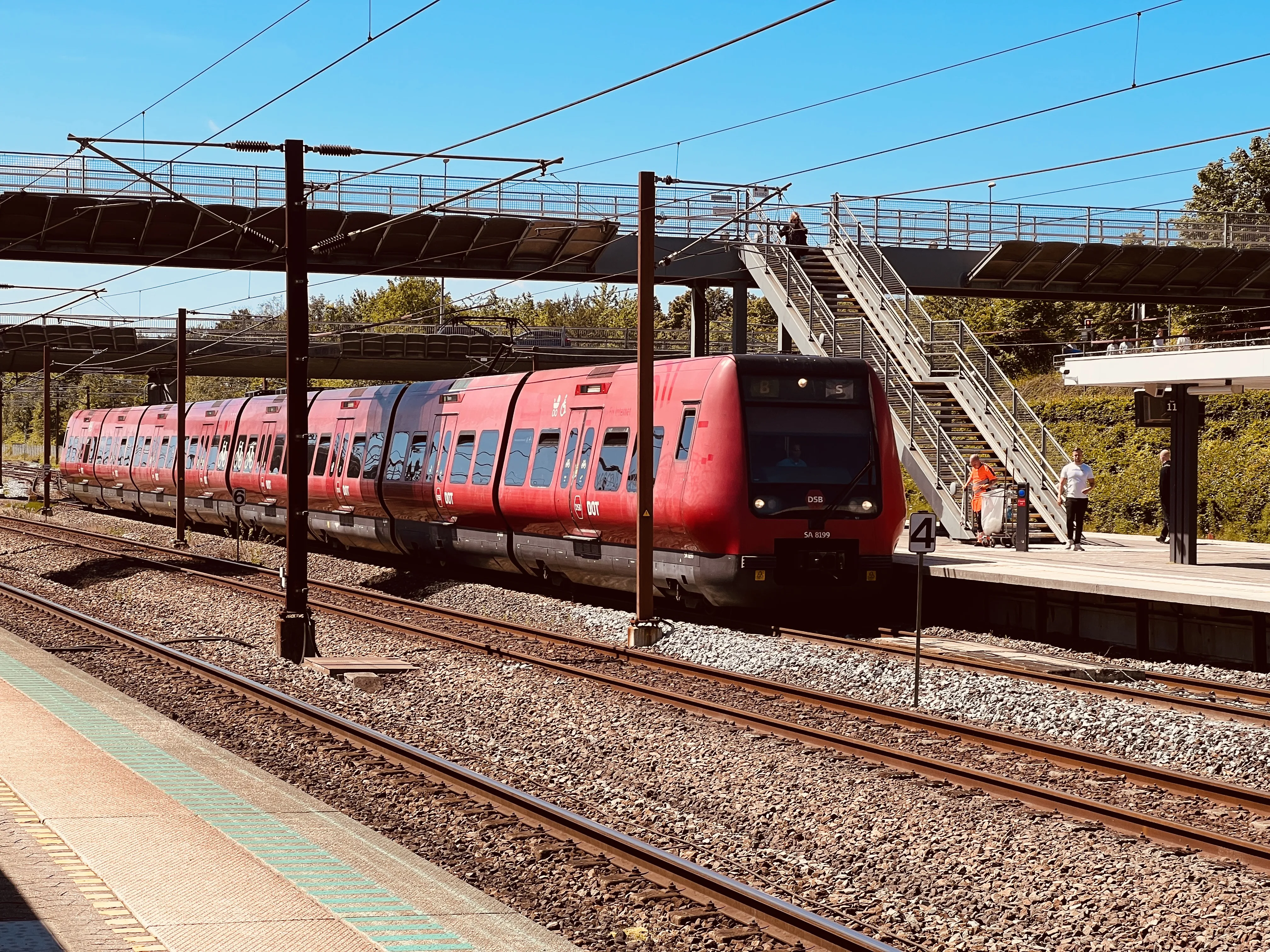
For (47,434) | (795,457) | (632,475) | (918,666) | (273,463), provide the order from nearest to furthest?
(918,666) < (795,457) < (632,475) < (273,463) < (47,434)

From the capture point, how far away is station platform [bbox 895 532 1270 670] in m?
16.0

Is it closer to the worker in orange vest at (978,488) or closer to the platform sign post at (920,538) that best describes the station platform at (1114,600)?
the worker in orange vest at (978,488)

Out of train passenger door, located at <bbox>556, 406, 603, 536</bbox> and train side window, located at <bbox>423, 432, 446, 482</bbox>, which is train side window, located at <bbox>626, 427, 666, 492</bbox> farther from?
train side window, located at <bbox>423, 432, 446, 482</bbox>

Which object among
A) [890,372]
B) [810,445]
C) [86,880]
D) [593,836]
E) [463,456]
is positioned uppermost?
[890,372]

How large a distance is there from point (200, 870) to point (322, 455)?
79.9ft

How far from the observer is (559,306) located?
116812mm

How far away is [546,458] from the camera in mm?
21547

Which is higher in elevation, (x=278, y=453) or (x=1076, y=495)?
(x=278, y=453)

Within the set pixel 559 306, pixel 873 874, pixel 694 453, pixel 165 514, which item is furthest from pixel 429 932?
pixel 559 306

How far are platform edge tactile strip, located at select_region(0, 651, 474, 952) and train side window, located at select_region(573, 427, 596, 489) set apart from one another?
30.8ft

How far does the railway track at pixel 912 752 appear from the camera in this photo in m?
8.95

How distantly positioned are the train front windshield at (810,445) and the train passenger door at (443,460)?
27.1ft

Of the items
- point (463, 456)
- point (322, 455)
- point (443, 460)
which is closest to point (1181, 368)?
point (463, 456)

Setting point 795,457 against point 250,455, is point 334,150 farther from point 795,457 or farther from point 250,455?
point 250,455
